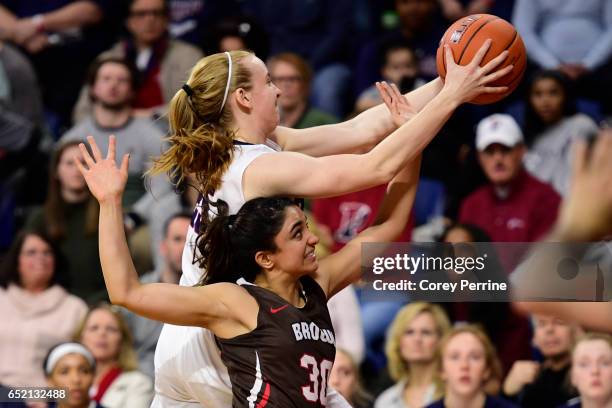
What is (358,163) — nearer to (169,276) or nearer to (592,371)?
(592,371)

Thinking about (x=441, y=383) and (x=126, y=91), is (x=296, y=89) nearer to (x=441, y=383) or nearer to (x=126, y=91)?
(x=126, y=91)

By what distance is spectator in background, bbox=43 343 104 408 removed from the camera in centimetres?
654

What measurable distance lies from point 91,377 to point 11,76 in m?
2.98

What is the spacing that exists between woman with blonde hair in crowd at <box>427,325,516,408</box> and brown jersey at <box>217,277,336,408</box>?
6.49ft

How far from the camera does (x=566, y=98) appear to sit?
7824 millimetres

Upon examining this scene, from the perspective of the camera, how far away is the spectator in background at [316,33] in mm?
9047

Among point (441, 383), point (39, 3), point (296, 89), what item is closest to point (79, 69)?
point (39, 3)

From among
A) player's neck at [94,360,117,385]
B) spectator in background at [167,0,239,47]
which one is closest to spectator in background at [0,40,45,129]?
spectator in background at [167,0,239,47]

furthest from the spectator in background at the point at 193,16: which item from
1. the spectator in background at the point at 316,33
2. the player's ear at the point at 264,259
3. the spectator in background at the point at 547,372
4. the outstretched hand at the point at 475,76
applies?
the player's ear at the point at 264,259

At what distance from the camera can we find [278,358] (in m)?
4.41

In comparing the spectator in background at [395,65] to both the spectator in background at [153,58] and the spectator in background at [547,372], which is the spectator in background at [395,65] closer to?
the spectator in background at [153,58]

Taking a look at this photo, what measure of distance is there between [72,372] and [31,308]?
0.99 metres

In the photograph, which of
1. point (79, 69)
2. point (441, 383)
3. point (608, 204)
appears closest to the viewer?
point (608, 204)

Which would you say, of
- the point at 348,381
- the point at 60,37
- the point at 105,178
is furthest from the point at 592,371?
the point at 60,37
